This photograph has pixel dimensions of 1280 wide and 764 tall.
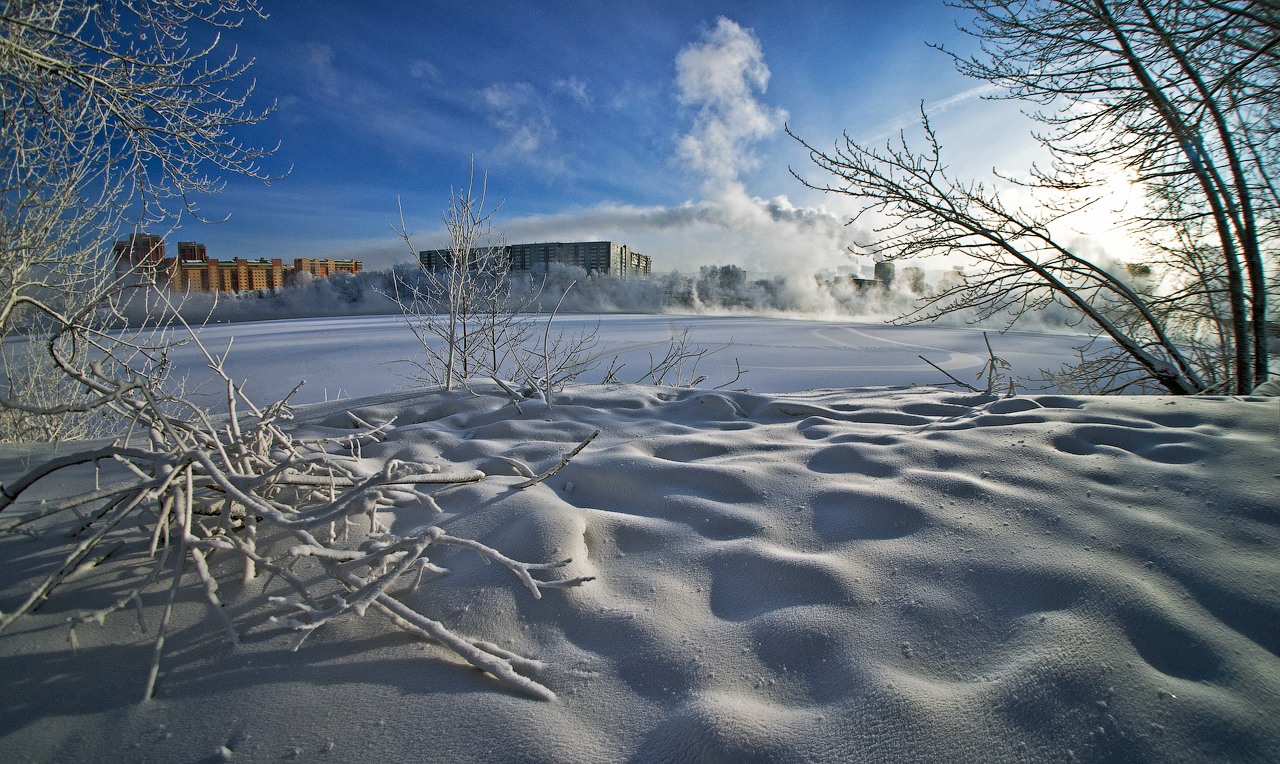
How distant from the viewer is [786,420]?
3027mm

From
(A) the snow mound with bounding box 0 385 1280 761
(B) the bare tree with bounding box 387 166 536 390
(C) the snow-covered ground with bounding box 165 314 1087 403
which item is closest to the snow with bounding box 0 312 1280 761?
(A) the snow mound with bounding box 0 385 1280 761

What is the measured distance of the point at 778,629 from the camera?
3.89ft

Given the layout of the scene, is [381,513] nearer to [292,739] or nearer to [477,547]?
[477,547]

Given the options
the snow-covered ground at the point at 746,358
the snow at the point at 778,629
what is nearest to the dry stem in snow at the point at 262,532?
the snow at the point at 778,629

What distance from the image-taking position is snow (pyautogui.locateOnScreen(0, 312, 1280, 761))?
0.94m

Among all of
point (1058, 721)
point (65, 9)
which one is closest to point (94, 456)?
point (1058, 721)

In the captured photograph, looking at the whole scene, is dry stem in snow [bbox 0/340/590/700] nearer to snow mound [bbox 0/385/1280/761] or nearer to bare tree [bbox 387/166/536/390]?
snow mound [bbox 0/385/1280/761]

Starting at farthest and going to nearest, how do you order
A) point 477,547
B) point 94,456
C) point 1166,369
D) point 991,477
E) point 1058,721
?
point 1166,369 < point 991,477 < point 94,456 < point 477,547 < point 1058,721

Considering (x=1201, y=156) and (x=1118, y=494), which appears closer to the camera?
(x=1118, y=494)

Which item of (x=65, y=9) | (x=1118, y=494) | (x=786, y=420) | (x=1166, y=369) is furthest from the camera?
(x=1166, y=369)

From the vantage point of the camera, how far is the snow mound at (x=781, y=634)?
0.94 meters

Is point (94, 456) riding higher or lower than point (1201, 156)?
lower

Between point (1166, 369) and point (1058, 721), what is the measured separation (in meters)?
4.62

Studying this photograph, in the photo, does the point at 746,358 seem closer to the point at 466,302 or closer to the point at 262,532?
the point at 466,302
